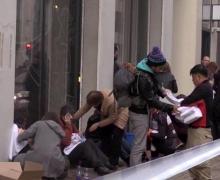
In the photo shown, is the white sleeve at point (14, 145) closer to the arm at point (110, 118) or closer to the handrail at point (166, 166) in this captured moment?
the arm at point (110, 118)

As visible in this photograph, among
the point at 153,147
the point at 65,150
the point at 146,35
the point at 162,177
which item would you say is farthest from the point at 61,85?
the point at 162,177

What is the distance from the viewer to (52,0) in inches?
483

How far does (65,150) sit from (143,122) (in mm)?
1230

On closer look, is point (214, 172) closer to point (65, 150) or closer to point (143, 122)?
point (143, 122)

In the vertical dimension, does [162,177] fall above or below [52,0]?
below

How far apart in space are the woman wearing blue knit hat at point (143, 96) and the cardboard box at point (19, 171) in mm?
2066

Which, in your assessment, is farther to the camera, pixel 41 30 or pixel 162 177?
pixel 41 30

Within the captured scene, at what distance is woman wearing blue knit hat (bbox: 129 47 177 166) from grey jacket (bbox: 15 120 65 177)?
48.3 inches

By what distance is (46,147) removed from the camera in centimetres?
891

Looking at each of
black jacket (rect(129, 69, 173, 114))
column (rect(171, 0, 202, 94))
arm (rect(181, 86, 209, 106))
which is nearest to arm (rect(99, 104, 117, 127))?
black jacket (rect(129, 69, 173, 114))

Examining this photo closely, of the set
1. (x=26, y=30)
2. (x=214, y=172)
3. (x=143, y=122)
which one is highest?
(x=26, y=30)

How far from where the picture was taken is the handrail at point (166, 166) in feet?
15.0

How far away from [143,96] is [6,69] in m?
1.96

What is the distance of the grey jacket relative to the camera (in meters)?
8.85
